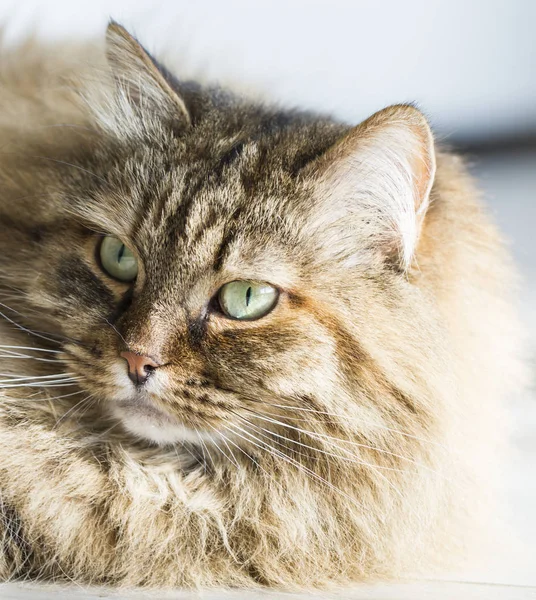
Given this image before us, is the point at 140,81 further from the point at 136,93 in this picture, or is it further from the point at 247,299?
the point at 247,299

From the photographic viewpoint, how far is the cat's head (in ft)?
3.74

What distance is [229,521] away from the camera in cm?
123

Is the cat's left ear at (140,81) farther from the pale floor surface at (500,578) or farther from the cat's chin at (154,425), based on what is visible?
the pale floor surface at (500,578)

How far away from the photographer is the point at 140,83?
1.39 meters

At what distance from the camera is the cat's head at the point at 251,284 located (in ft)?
3.74

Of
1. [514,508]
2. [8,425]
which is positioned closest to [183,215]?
[8,425]

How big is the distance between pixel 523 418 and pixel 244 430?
872 mm

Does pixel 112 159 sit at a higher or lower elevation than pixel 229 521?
higher

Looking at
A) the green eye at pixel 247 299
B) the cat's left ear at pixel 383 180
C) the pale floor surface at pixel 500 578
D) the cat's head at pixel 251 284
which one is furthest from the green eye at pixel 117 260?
the pale floor surface at pixel 500 578

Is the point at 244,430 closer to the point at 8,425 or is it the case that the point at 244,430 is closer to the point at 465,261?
the point at 8,425

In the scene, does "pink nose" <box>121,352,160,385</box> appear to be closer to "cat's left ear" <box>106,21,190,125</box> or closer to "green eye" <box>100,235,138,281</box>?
"green eye" <box>100,235,138,281</box>

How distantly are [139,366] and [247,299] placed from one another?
0.70ft

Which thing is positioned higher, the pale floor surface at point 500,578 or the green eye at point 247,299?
the green eye at point 247,299

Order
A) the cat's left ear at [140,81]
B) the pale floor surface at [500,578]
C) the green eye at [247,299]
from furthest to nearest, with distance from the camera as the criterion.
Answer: the cat's left ear at [140,81] < the green eye at [247,299] < the pale floor surface at [500,578]
